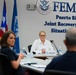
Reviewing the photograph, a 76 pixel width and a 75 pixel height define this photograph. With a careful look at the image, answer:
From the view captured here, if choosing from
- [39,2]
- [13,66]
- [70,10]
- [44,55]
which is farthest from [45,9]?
[13,66]

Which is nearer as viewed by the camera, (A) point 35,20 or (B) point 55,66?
(B) point 55,66

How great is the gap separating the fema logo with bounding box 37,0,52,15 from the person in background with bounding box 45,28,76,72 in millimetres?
6705

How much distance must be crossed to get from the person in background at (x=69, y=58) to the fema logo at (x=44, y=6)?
670 cm

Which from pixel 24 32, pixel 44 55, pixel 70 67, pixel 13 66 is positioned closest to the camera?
pixel 70 67

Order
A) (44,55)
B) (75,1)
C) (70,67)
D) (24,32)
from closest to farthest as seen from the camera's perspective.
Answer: (70,67), (44,55), (24,32), (75,1)

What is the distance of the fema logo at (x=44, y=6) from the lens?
29.6 feet

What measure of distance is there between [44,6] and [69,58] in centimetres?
701

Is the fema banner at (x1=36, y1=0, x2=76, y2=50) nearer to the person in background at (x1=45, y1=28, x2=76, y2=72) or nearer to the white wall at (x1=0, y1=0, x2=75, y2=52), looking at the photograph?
the white wall at (x1=0, y1=0, x2=75, y2=52)

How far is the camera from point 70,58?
2.30 metres

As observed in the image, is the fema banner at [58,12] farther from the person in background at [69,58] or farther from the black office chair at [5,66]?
the person in background at [69,58]

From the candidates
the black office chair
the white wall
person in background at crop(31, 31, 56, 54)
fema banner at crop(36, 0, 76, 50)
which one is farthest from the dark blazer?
fema banner at crop(36, 0, 76, 50)

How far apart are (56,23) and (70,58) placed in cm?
696

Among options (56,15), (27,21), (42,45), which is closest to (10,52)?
(42,45)

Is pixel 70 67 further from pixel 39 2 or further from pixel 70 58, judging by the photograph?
pixel 39 2
